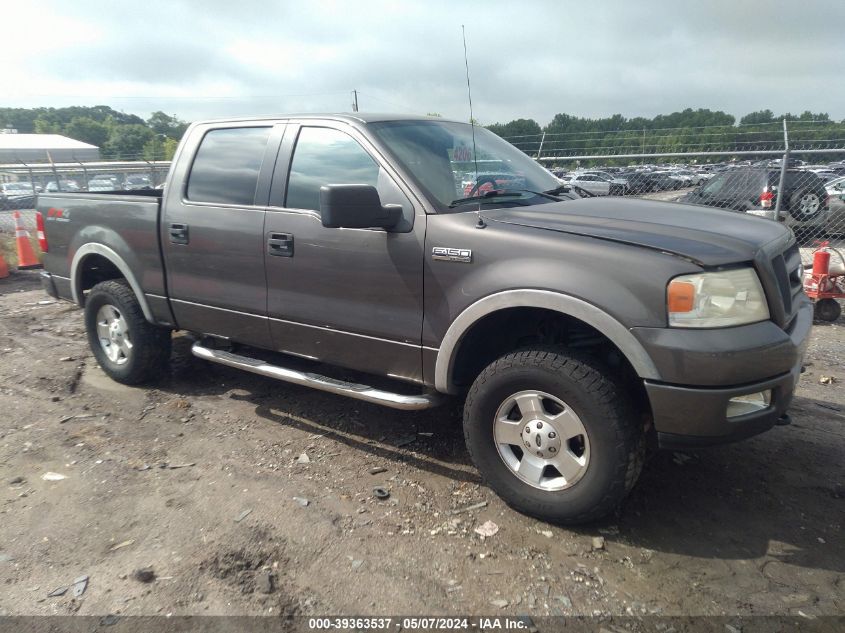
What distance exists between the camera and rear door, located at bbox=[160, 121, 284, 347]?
12.6 feet

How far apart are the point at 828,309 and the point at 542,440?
5.04 meters

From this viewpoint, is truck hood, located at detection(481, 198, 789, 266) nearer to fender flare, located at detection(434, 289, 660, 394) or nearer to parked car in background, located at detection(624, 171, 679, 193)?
fender flare, located at detection(434, 289, 660, 394)

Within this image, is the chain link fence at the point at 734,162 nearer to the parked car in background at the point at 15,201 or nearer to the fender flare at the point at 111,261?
the fender flare at the point at 111,261

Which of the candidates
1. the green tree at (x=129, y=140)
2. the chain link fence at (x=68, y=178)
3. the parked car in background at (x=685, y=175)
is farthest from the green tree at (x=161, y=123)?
the parked car in background at (x=685, y=175)

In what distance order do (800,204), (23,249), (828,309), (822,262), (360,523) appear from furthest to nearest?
(800,204)
(23,249)
(828,309)
(822,262)
(360,523)

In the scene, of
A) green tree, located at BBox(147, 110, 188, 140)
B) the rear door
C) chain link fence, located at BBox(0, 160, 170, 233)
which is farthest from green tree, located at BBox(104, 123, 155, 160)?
the rear door

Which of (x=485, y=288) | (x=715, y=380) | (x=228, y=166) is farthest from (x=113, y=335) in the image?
(x=715, y=380)

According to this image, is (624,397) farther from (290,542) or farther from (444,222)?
(290,542)

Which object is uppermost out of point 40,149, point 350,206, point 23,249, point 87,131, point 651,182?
point 87,131

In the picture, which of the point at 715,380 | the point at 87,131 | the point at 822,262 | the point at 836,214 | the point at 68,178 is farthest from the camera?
the point at 87,131

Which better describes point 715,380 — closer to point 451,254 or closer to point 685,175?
point 451,254

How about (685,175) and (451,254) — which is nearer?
(451,254)

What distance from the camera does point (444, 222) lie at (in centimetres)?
309

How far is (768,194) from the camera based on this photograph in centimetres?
929
